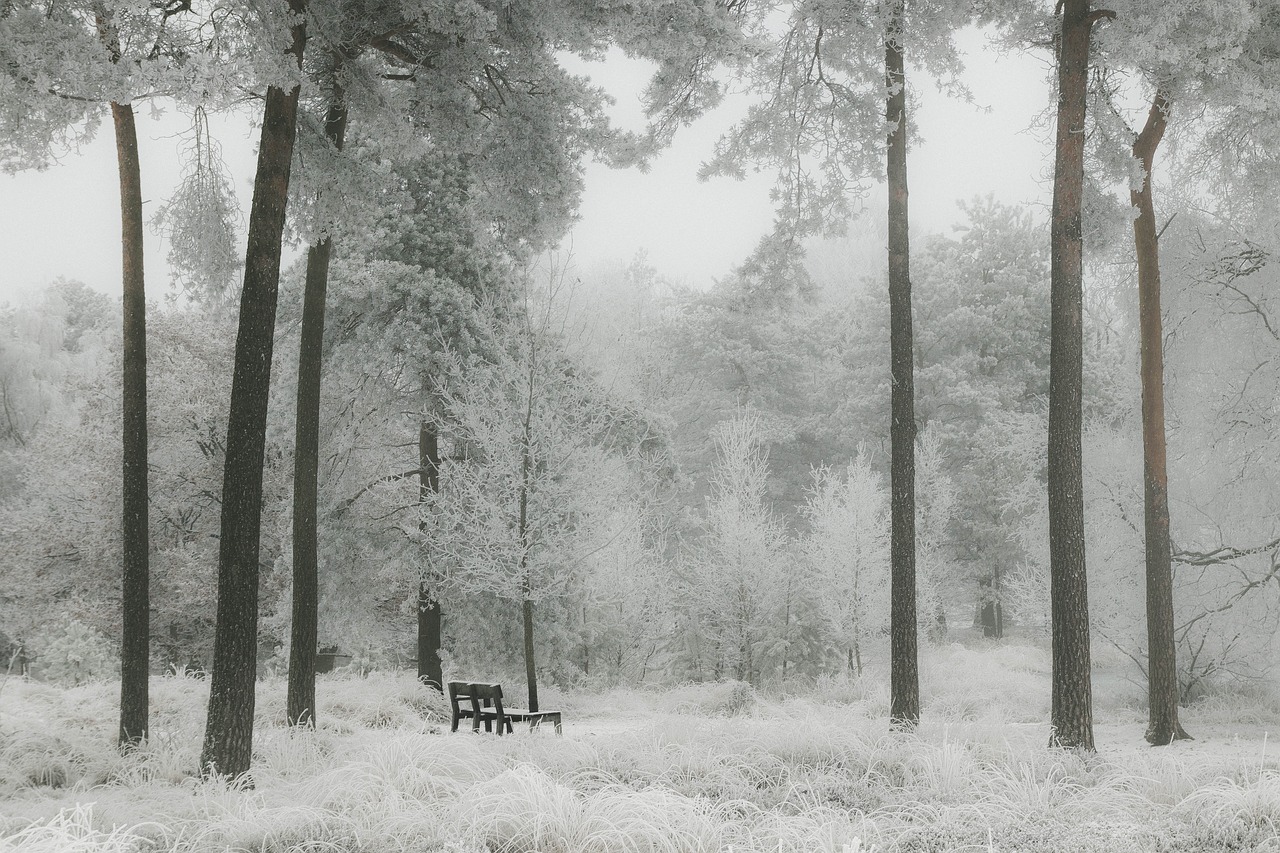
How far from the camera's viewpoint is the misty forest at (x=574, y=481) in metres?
5.70

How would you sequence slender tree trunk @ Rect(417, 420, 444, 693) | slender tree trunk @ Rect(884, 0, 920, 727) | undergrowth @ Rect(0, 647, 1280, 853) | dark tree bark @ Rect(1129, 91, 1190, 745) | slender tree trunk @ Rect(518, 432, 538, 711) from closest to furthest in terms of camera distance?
1. undergrowth @ Rect(0, 647, 1280, 853)
2. slender tree trunk @ Rect(884, 0, 920, 727)
3. dark tree bark @ Rect(1129, 91, 1190, 745)
4. slender tree trunk @ Rect(518, 432, 538, 711)
5. slender tree trunk @ Rect(417, 420, 444, 693)

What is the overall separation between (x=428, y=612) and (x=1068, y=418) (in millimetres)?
9362

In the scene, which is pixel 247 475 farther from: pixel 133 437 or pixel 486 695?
pixel 486 695

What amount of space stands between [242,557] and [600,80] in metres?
6.01

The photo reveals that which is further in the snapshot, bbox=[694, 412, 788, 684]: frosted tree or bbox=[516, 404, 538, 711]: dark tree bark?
bbox=[694, 412, 788, 684]: frosted tree

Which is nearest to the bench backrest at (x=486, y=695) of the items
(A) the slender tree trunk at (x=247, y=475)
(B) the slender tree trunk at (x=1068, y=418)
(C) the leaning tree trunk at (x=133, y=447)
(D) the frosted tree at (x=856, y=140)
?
(A) the slender tree trunk at (x=247, y=475)

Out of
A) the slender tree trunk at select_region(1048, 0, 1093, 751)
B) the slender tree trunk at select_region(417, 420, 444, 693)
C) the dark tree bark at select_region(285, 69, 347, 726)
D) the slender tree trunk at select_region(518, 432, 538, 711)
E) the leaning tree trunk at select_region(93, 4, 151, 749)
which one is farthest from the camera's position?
the slender tree trunk at select_region(417, 420, 444, 693)

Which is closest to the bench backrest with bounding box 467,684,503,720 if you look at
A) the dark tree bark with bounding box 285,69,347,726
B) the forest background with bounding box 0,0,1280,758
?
the dark tree bark with bounding box 285,69,347,726

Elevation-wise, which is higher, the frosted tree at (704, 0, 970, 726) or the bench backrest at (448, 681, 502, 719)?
the frosted tree at (704, 0, 970, 726)

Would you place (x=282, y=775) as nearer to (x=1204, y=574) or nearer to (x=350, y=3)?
(x=350, y=3)

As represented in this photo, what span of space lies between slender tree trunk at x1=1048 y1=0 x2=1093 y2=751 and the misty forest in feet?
0.11

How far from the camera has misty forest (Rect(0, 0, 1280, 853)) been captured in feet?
18.7

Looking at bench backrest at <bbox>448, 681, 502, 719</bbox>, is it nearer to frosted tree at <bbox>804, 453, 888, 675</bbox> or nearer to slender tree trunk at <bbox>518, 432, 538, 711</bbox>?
slender tree trunk at <bbox>518, 432, 538, 711</bbox>

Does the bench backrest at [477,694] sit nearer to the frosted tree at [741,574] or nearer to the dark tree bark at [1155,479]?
the dark tree bark at [1155,479]
